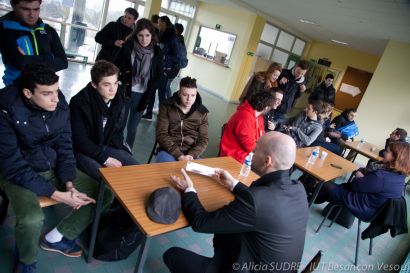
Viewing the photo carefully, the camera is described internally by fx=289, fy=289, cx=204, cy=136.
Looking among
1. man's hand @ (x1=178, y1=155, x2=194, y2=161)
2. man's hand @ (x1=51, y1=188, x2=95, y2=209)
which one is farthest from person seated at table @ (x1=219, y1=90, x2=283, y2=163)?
A: man's hand @ (x1=51, y1=188, x2=95, y2=209)

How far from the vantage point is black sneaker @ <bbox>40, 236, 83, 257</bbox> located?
1885mm

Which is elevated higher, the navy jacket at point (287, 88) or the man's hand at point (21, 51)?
the navy jacket at point (287, 88)

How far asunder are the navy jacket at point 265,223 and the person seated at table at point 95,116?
1.08m

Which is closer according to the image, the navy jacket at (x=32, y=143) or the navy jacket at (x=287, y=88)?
the navy jacket at (x=32, y=143)

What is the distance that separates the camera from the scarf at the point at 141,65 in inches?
119

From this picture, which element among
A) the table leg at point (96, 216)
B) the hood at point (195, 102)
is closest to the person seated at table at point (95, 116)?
the table leg at point (96, 216)

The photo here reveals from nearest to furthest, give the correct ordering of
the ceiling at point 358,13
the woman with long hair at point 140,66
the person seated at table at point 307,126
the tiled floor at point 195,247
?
the tiled floor at point 195,247 < the woman with long hair at point 140,66 < the person seated at table at point 307,126 < the ceiling at point 358,13

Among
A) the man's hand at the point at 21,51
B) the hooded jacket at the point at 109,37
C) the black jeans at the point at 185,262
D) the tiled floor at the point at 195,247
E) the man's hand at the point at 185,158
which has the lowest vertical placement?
the tiled floor at the point at 195,247

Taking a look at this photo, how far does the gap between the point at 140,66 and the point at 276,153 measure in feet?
7.20

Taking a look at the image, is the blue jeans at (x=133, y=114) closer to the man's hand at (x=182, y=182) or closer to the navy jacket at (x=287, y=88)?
the man's hand at (x=182, y=182)

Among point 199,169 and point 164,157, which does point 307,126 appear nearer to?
point 164,157

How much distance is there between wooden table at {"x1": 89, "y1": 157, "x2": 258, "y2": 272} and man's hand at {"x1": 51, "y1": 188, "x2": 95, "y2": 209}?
0.09m

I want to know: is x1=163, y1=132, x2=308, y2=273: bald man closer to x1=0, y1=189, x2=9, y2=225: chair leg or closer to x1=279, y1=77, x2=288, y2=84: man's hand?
x1=0, y1=189, x2=9, y2=225: chair leg

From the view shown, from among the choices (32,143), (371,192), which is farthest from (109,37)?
(371,192)
